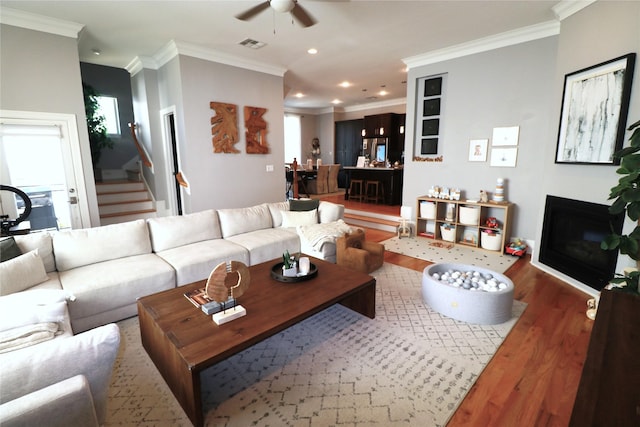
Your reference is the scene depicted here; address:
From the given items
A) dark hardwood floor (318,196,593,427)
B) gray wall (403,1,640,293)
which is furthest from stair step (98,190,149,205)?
dark hardwood floor (318,196,593,427)

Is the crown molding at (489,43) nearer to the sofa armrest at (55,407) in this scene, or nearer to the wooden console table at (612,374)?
the wooden console table at (612,374)

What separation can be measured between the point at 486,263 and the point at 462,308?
1706 millimetres

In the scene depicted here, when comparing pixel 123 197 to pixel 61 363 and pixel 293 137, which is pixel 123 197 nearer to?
pixel 61 363

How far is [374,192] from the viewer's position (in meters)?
7.51

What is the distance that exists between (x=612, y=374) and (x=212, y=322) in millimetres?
1794

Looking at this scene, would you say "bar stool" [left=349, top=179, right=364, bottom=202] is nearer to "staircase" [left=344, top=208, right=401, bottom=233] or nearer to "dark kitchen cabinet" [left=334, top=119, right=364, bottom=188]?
"staircase" [left=344, top=208, right=401, bottom=233]

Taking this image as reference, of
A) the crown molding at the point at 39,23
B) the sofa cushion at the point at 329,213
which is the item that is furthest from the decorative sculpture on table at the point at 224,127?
the sofa cushion at the point at 329,213

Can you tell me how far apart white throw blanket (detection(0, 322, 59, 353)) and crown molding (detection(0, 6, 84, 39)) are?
3.76 metres

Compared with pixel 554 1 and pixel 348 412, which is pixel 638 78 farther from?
pixel 348 412

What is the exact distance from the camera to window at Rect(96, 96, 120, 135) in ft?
23.6

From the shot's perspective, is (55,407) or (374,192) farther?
(374,192)

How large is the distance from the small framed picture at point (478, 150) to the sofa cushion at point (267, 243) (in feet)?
9.92

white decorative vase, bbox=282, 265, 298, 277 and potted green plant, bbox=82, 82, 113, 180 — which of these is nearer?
white decorative vase, bbox=282, 265, 298, 277

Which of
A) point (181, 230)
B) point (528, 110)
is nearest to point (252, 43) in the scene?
point (181, 230)
